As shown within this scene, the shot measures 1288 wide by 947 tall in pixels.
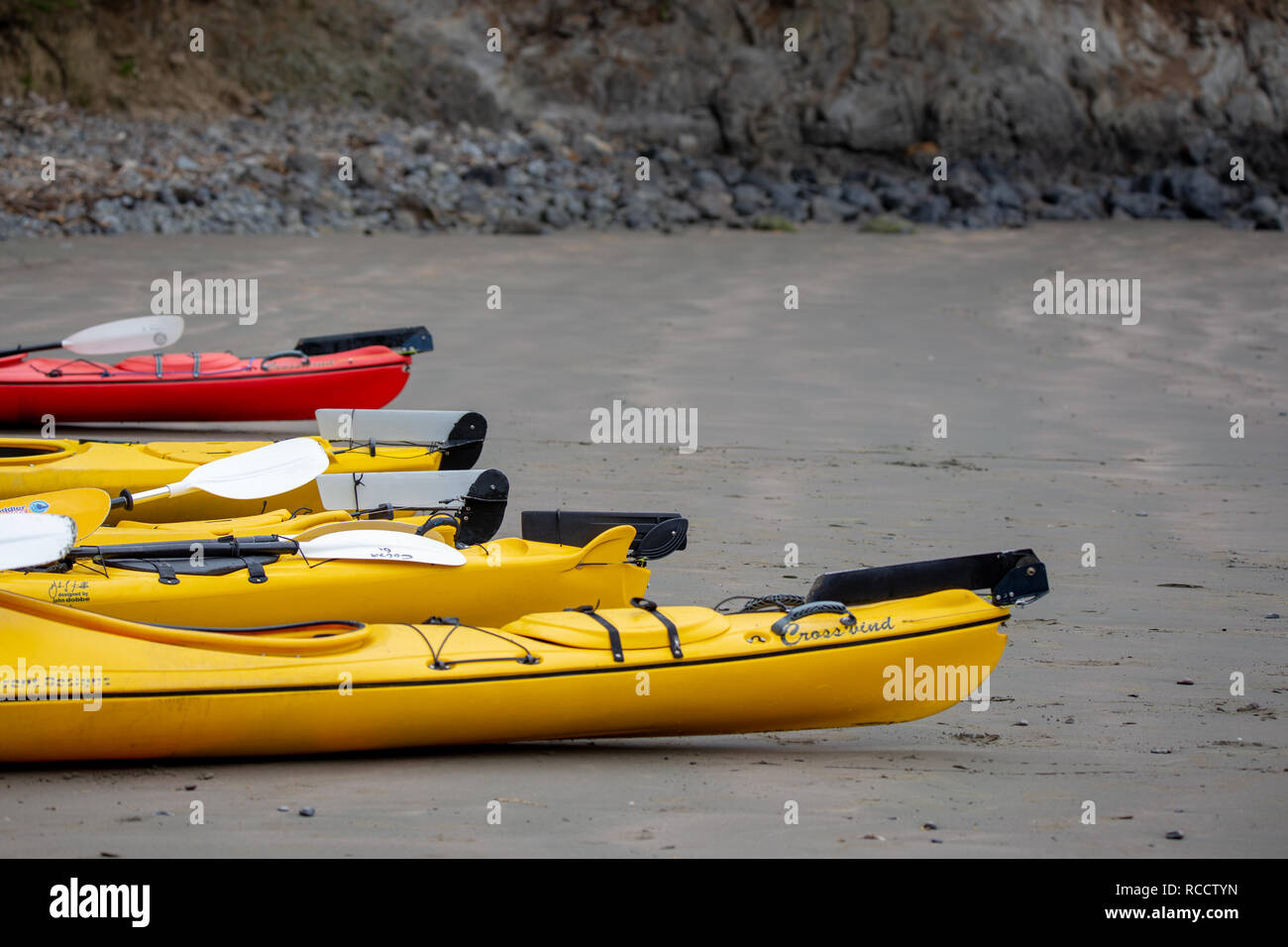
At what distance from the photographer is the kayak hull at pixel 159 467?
4.84m

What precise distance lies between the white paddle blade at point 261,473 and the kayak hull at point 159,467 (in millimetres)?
104

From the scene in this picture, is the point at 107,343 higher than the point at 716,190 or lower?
lower

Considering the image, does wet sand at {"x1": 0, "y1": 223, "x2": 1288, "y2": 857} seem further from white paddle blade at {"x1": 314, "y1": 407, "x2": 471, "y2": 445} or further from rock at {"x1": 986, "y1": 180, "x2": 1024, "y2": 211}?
rock at {"x1": 986, "y1": 180, "x2": 1024, "y2": 211}

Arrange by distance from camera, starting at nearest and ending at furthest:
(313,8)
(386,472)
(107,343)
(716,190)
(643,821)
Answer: (643,821), (386,472), (107,343), (716,190), (313,8)

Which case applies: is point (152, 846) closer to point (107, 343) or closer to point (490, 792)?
point (490, 792)

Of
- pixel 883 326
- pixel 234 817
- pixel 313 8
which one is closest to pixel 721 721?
pixel 234 817

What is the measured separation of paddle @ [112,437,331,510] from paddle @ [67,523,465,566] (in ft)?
2.38

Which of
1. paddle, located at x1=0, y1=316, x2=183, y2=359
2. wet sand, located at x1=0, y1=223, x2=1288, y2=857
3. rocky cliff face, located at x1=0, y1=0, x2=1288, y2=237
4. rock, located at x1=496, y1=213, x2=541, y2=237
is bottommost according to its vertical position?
wet sand, located at x1=0, y1=223, x2=1288, y2=857

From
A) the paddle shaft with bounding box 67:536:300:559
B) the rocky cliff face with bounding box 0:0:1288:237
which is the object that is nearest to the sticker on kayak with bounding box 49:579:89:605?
the paddle shaft with bounding box 67:536:300:559

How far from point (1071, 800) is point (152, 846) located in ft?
6.08

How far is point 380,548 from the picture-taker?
387 cm

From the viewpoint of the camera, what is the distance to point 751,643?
3.33m

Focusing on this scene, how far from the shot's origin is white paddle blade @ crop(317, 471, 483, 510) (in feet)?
15.2

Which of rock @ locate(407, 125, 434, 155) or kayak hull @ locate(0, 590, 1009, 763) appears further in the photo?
rock @ locate(407, 125, 434, 155)
